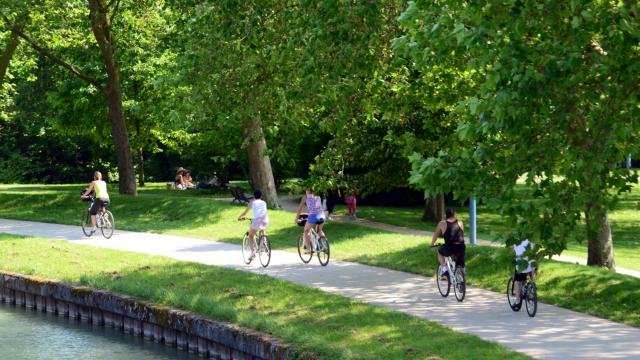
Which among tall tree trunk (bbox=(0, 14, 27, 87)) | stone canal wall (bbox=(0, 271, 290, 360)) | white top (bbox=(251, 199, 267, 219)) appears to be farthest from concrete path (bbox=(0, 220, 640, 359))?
tall tree trunk (bbox=(0, 14, 27, 87))

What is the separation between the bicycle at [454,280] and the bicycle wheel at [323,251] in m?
4.27

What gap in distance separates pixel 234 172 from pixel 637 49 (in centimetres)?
4500

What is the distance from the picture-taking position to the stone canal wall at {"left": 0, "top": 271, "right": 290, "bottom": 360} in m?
14.5

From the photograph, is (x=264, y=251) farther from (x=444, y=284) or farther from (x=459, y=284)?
(x=459, y=284)

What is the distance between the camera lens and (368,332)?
13969 millimetres

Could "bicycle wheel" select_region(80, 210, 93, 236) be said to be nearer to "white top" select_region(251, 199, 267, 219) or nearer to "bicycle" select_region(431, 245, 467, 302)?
"white top" select_region(251, 199, 267, 219)

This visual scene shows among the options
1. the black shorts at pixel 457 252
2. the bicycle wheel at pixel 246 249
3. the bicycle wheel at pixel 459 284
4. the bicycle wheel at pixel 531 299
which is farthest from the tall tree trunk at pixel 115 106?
the bicycle wheel at pixel 531 299

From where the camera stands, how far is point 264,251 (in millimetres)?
21297

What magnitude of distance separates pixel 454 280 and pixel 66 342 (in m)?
6.65

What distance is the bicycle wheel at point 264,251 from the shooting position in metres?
21.2

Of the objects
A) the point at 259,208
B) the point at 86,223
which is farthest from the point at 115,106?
the point at 259,208

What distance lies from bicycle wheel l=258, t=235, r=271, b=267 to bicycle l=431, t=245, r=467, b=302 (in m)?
4.66

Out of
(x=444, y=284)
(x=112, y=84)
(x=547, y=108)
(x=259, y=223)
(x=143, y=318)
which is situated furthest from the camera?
(x=112, y=84)

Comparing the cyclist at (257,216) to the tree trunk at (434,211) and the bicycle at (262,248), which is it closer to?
the bicycle at (262,248)
